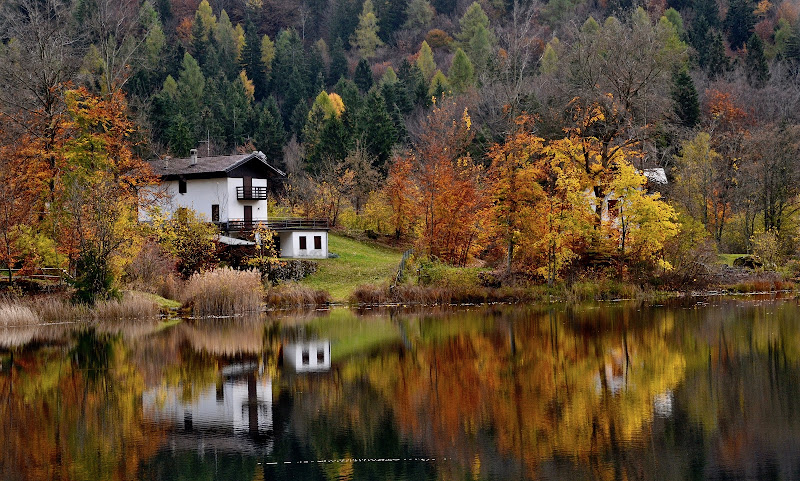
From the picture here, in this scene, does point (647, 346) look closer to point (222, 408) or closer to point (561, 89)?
point (222, 408)

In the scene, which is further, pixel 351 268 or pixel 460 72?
pixel 460 72

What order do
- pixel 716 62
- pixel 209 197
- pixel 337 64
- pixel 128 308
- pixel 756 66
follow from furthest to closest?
pixel 337 64, pixel 716 62, pixel 756 66, pixel 209 197, pixel 128 308

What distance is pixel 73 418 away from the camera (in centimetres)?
1783

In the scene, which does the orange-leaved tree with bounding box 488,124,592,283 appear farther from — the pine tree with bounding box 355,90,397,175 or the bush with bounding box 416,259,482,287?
the pine tree with bounding box 355,90,397,175

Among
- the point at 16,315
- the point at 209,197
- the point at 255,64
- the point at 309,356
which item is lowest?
the point at 309,356

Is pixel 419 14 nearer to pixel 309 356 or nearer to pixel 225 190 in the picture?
pixel 225 190

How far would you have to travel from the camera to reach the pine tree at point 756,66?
309 feet

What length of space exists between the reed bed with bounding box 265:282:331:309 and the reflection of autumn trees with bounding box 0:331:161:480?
613 inches

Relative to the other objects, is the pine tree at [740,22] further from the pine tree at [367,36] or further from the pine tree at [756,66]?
the pine tree at [367,36]

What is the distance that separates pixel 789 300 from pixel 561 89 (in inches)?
1483

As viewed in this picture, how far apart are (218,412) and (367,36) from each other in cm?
13269

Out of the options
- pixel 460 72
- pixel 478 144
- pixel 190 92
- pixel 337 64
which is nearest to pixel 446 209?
pixel 478 144

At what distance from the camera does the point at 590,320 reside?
3312 cm

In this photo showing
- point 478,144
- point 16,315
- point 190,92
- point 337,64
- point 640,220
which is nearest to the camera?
point 16,315
